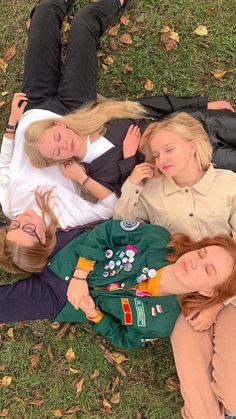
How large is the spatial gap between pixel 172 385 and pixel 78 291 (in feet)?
5.26

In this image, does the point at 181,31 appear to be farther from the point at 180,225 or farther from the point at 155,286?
the point at 155,286

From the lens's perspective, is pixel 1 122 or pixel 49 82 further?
pixel 1 122

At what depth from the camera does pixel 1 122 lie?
5188 millimetres

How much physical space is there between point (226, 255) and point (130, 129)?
5.47ft

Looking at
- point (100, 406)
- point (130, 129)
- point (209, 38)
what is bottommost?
point (100, 406)

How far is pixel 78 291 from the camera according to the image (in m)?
3.89

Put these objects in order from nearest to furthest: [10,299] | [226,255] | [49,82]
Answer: [226,255]
[10,299]
[49,82]

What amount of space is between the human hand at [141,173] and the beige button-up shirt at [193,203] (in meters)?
0.05

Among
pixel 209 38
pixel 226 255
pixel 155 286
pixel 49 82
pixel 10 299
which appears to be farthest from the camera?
pixel 209 38

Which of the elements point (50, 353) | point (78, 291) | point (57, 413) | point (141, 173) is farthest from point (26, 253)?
point (57, 413)

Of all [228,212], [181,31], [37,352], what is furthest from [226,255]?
[181,31]

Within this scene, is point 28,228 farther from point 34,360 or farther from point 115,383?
point 115,383

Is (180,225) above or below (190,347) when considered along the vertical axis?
above

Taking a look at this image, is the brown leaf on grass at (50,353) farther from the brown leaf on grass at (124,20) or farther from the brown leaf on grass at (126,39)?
the brown leaf on grass at (124,20)
